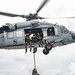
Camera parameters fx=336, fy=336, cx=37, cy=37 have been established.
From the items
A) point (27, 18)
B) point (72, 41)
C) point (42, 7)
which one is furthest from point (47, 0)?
point (72, 41)

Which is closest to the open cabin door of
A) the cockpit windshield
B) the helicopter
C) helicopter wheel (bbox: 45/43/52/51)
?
the helicopter

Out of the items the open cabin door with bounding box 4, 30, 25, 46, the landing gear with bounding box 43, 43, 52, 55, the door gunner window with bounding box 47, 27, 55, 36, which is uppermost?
the door gunner window with bounding box 47, 27, 55, 36

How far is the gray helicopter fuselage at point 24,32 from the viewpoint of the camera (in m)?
46.9

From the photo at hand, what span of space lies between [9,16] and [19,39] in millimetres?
3651

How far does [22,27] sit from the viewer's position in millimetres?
47875

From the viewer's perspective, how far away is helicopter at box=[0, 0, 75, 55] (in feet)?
154

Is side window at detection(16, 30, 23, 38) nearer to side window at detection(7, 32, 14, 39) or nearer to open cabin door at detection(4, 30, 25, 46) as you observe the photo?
open cabin door at detection(4, 30, 25, 46)

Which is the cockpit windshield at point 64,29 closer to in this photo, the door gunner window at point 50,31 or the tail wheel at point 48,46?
the door gunner window at point 50,31

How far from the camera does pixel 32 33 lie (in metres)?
48.0

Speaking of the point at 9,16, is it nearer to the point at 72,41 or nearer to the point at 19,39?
the point at 19,39

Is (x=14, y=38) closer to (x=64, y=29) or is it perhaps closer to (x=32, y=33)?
(x=32, y=33)

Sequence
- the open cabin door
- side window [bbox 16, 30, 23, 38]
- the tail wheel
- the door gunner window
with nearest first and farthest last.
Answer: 1. the open cabin door
2. the tail wheel
3. side window [bbox 16, 30, 23, 38]
4. the door gunner window

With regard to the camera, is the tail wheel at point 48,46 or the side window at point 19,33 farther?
the side window at point 19,33

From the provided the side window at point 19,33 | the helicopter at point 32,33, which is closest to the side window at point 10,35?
the helicopter at point 32,33
